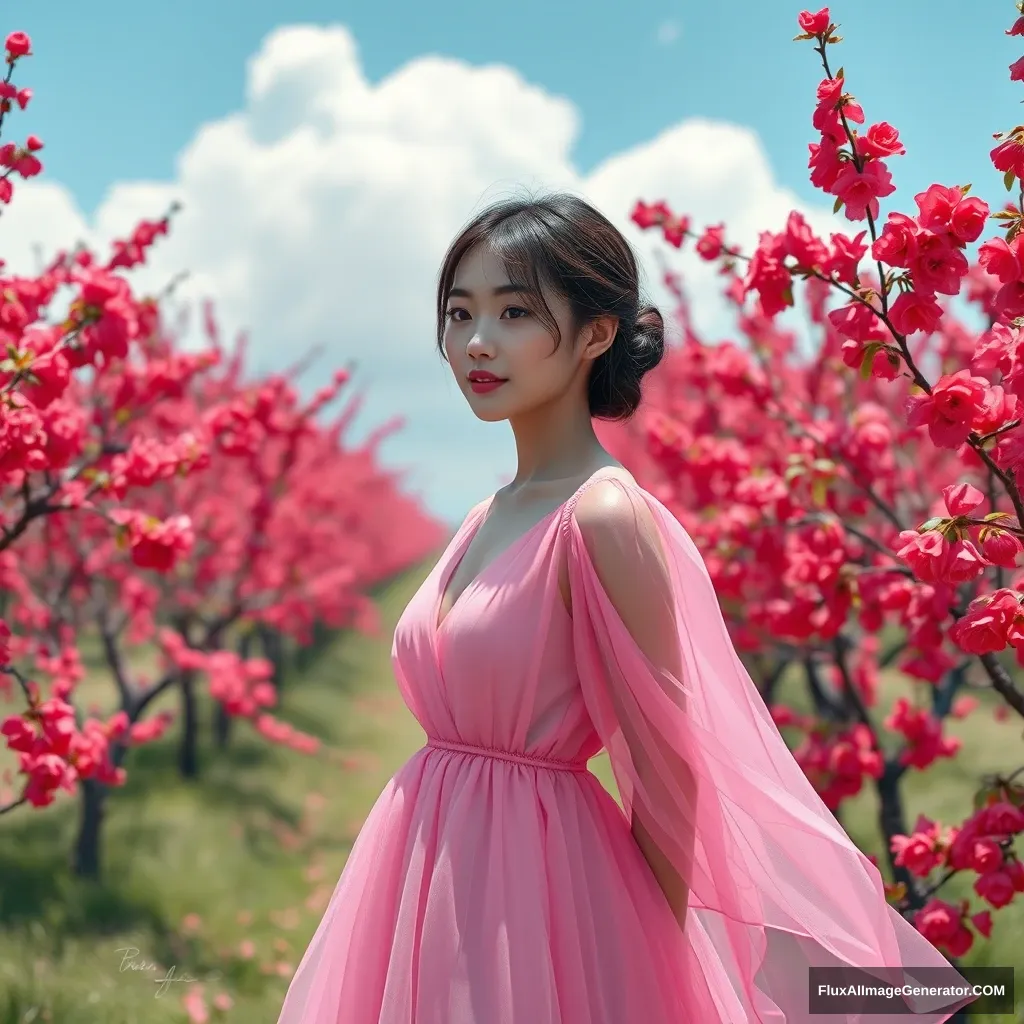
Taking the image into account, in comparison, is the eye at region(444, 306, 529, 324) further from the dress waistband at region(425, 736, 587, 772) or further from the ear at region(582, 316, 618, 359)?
the dress waistband at region(425, 736, 587, 772)

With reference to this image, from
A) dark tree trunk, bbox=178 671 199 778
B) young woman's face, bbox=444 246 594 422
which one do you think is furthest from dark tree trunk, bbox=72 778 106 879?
young woman's face, bbox=444 246 594 422

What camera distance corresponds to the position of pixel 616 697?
154 centimetres

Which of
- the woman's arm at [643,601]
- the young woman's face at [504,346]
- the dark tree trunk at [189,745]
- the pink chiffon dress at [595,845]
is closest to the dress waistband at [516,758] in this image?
the pink chiffon dress at [595,845]

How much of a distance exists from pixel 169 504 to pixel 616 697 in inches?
244

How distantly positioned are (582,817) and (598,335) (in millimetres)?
770

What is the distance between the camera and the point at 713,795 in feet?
5.03

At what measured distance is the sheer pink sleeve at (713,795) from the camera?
152 cm

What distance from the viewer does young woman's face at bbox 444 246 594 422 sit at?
5.50 ft

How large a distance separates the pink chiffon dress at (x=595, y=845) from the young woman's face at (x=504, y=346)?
19 cm

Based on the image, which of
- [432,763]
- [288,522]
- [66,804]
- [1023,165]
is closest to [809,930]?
[432,763]

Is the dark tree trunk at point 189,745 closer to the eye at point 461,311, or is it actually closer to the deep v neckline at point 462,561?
the deep v neckline at point 462,561

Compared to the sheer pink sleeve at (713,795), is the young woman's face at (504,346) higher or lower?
higher

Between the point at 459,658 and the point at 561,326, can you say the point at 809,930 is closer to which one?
the point at 459,658

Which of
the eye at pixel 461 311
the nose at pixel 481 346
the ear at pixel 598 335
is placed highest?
the eye at pixel 461 311
